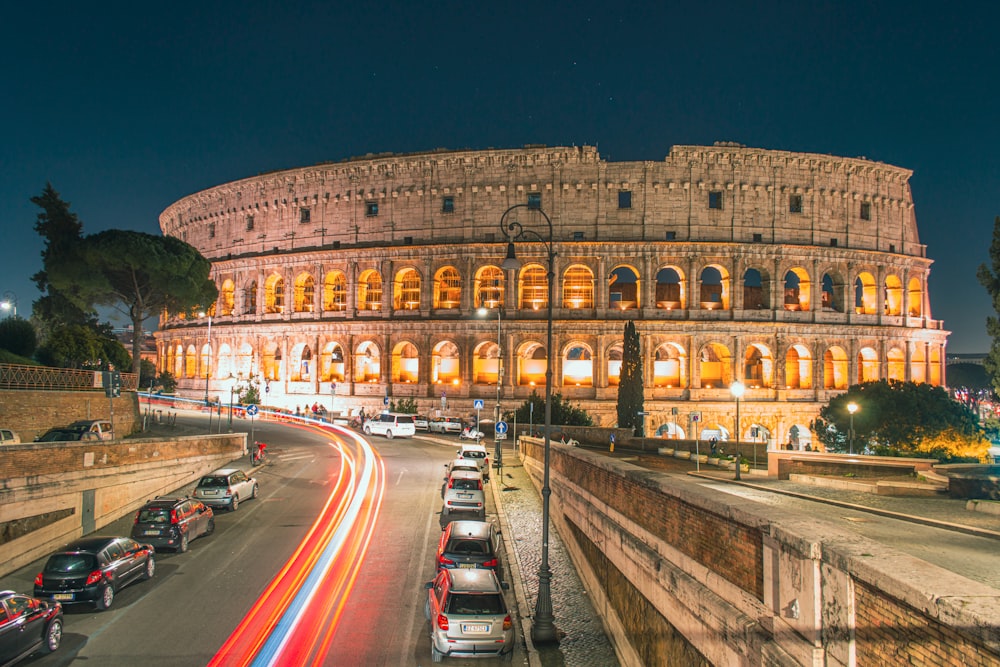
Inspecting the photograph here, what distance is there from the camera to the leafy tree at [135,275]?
131 ft

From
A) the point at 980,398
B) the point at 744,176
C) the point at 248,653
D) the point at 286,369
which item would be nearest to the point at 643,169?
the point at 744,176

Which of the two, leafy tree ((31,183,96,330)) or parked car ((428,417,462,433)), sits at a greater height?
leafy tree ((31,183,96,330))

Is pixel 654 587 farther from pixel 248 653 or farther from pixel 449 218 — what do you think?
pixel 449 218

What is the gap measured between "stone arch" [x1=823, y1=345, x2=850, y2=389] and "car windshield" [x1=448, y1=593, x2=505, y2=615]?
4404cm

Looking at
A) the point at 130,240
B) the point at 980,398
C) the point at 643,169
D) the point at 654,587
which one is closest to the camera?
the point at 654,587

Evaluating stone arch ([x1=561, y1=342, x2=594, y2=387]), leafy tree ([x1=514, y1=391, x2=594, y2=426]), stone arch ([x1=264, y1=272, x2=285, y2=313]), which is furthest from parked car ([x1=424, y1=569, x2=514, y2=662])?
stone arch ([x1=264, y1=272, x2=285, y2=313])

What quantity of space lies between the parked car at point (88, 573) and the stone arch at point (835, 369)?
47.0 meters

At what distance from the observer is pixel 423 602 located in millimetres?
14375

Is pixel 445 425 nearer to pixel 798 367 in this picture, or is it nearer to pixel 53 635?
pixel 798 367

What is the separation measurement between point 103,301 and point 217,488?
85.1 feet

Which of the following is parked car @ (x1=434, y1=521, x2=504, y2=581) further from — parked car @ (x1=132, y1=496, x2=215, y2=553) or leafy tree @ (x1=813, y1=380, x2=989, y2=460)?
leafy tree @ (x1=813, y1=380, x2=989, y2=460)

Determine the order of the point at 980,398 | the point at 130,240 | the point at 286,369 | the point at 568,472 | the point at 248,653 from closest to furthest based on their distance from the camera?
1. the point at 248,653
2. the point at 568,472
3. the point at 130,240
4. the point at 286,369
5. the point at 980,398

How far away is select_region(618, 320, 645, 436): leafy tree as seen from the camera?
41.2 m

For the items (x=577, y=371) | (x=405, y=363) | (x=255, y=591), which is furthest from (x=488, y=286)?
(x=255, y=591)
